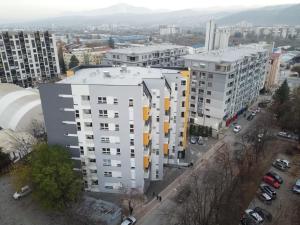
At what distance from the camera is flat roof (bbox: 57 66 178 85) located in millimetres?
26484

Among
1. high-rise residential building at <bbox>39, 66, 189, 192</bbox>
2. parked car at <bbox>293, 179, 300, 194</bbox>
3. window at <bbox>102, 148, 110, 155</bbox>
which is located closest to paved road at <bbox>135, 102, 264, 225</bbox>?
high-rise residential building at <bbox>39, 66, 189, 192</bbox>

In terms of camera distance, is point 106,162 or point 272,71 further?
point 272,71

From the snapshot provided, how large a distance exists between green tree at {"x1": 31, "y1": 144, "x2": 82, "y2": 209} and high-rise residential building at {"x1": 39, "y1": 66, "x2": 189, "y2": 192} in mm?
2712

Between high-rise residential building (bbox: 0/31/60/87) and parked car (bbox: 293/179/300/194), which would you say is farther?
high-rise residential building (bbox: 0/31/60/87)

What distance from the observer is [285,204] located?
29.1 m

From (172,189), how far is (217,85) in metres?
22.5

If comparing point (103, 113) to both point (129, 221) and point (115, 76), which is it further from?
point (129, 221)

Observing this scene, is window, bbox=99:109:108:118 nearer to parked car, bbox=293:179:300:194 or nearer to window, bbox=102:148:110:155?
window, bbox=102:148:110:155

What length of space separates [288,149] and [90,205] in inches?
1377

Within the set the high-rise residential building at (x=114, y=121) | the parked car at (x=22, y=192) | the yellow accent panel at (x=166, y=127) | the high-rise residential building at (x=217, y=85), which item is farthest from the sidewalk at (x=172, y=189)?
the parked car at (x=22, y=192)

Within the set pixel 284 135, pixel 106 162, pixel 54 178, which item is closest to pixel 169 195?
pixel 106 162

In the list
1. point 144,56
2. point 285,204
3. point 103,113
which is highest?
point 144,56

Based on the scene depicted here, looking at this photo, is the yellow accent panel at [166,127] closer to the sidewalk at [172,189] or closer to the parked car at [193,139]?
the sidewalk at [172,189]

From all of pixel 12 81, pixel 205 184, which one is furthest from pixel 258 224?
pixel 12 81
